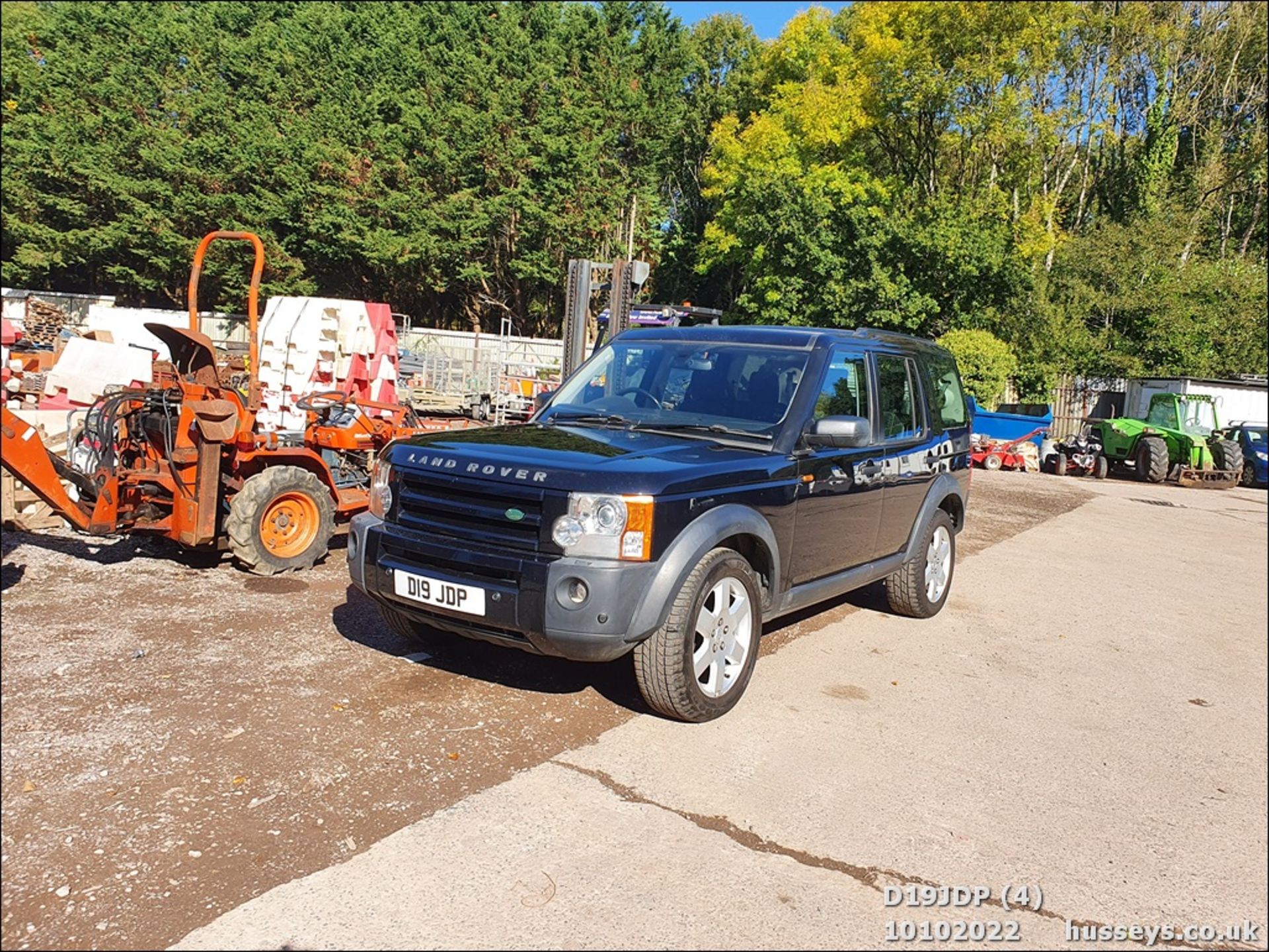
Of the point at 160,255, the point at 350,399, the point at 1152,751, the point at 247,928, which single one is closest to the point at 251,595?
the point at 350,399

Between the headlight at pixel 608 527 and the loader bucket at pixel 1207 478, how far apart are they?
17993mm

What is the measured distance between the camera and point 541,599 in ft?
13.1

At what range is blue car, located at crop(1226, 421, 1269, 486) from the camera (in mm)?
18141

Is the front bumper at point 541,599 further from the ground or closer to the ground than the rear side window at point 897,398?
closer to the ground

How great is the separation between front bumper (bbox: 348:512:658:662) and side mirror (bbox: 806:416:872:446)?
4.58 feet

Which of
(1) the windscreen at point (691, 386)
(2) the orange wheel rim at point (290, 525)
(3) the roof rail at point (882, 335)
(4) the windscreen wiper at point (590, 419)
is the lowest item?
(2) the orange wheel rim at point (290, 525)

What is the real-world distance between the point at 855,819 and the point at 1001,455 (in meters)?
19.0

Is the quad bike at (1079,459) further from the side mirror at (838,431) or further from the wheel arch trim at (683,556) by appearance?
the wheel arch trim at (683,556)

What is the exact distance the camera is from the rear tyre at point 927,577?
6.54 metres

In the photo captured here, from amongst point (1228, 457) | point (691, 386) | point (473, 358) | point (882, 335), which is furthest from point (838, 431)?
point (473, 358)

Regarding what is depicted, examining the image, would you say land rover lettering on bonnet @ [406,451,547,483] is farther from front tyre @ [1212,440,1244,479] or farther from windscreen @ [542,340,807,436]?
front tyre @ [1212,440,1244,479]

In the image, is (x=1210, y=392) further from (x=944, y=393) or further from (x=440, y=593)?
(x=440, y=593)

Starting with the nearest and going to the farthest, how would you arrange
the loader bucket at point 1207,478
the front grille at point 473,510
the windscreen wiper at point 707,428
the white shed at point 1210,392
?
the front grille at point 473,510 < the windscreen wiper at point 707,428 < the loader bucket at point 1207,478 < the white shed at point 1210,392

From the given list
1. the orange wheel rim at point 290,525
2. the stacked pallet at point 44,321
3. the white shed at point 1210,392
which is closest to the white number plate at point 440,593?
the orange wheel rim at point 290,525
